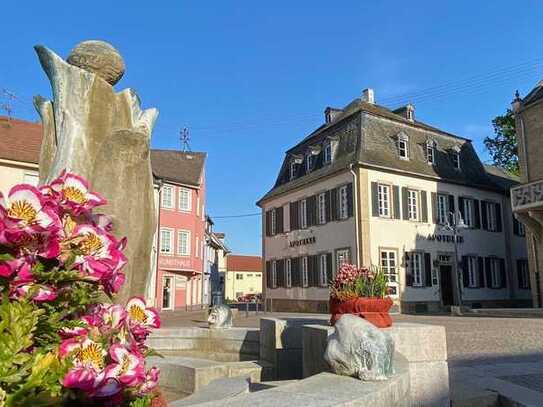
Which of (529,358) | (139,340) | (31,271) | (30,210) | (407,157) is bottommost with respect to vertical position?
(529,358)

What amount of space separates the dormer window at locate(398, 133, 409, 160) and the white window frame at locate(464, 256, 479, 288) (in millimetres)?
6373

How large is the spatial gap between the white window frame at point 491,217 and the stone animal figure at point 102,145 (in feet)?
92.7

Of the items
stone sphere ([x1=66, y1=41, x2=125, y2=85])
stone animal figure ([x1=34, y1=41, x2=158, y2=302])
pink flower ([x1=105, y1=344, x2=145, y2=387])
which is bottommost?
pink flower ([x1=105, y1=344, x2=145, y2=387])

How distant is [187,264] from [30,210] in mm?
34543

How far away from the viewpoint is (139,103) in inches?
156

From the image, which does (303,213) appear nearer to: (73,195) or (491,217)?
(491,217)

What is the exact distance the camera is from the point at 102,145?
3512mm

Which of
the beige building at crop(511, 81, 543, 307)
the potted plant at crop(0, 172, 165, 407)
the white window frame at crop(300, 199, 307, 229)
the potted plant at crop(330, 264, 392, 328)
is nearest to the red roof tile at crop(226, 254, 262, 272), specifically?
the white window frame at crop(300, 199, 307, 229)

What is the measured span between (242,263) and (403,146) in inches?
2202

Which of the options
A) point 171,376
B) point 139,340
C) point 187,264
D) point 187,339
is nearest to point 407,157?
point 187,264

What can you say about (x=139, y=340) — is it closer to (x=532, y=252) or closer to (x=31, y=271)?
(x=31, y=271)

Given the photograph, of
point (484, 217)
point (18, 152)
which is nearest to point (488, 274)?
point (484, 217)

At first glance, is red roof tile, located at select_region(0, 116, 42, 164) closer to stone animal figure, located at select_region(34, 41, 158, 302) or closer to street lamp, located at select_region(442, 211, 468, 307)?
street lamp, located at select_region(442, 211, 468, 307)

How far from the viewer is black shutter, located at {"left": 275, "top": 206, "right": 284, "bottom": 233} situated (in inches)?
1205
